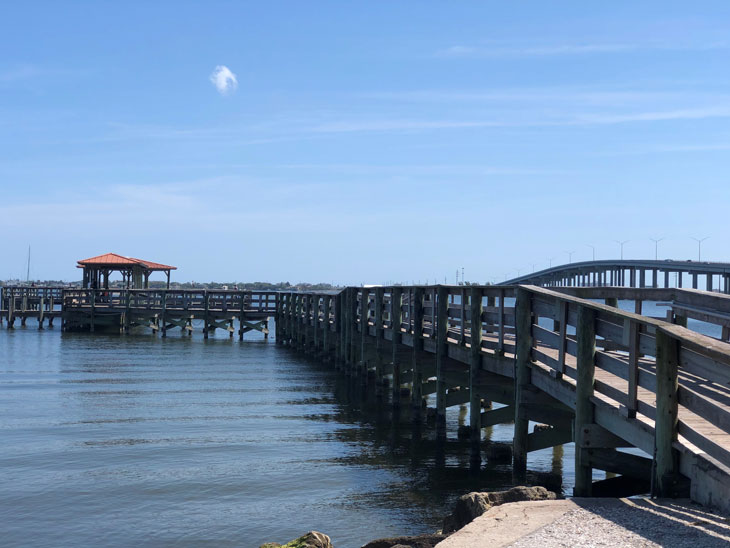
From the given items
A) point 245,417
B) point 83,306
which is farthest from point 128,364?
point 83,306

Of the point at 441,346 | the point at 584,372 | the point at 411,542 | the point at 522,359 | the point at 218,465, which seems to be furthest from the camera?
the point at 441,346

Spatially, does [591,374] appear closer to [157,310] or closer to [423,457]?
[423,457]

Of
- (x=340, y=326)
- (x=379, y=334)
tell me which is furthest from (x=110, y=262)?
(x=379, y=334)

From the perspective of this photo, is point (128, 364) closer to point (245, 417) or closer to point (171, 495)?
point (245, 417)

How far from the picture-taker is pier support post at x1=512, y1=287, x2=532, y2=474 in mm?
10703

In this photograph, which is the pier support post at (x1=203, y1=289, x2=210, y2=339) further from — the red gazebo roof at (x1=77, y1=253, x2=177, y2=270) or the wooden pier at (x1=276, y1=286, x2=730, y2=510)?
the wooden pier at (x1=276, y1=286, x2=730, y2=510)

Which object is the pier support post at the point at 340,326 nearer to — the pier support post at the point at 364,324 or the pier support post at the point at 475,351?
the pier support post at the point at 364,324

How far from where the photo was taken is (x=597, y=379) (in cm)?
845

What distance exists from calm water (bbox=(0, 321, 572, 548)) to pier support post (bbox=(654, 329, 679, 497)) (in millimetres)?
4094

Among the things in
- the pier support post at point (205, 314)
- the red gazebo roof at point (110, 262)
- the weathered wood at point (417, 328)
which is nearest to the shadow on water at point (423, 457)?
the weathered wood at point (417, 328)

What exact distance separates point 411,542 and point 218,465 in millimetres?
7144

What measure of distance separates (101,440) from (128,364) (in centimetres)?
1805

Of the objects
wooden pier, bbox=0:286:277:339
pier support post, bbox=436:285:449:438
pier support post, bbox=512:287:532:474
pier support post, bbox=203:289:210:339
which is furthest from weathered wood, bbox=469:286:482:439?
pier support post, bbox=203:289:210:339

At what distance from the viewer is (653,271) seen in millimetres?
111750
